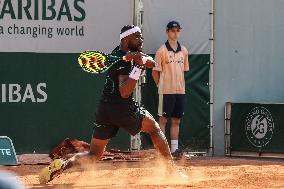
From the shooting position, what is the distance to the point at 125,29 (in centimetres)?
699

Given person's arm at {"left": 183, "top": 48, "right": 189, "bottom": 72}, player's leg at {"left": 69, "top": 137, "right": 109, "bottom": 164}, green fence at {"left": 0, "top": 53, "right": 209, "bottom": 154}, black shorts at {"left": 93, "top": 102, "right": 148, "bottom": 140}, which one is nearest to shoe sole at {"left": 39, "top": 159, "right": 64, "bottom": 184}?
player's leg at {"left": 69, "top": 137, "right": 109, "bottom": 164}

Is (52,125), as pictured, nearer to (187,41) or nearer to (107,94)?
(187,41)

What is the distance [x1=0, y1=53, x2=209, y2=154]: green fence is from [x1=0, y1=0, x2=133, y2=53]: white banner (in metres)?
0.18

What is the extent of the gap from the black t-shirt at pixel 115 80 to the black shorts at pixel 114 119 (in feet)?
0.21

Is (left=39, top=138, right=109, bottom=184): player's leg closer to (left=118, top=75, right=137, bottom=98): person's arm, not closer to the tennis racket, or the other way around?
(left=118, top=75, right=137, bottom=98): person's arm

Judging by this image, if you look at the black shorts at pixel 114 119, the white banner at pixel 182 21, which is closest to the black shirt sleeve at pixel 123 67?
the black shorts at pixel 114 119

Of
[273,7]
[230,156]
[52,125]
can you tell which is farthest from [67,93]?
[273,7]

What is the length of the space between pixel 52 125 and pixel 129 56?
4973 mm

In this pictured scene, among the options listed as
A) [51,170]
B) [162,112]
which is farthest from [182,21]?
[51,170]

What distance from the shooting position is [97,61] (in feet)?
23.3

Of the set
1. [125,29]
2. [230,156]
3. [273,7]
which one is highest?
[273,7]

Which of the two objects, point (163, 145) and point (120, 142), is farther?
point (120, 142)

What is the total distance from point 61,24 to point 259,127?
12.8 ft

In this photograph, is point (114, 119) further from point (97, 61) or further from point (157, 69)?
point (157, 69)
